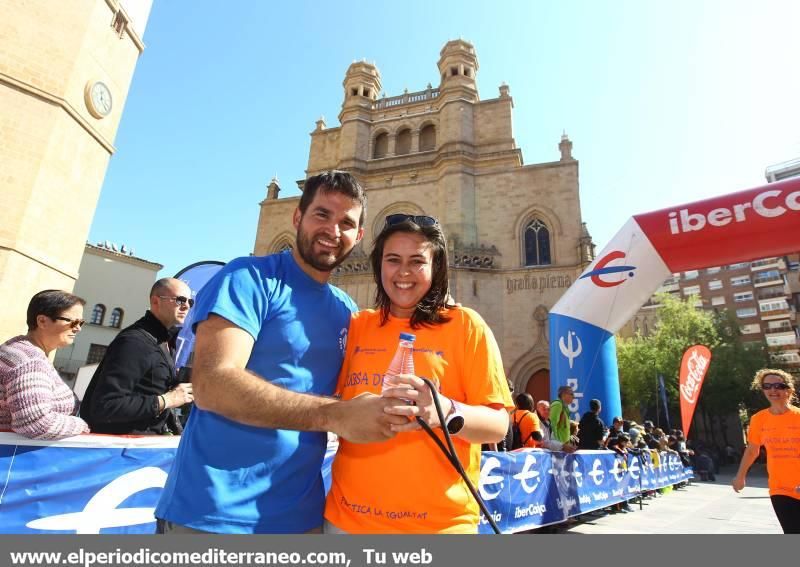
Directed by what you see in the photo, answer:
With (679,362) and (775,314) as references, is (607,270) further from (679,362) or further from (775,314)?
(775,314)

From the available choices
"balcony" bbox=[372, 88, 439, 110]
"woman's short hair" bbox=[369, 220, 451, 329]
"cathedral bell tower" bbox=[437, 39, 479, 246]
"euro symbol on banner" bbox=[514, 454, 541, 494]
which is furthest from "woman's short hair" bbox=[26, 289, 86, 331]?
"balcony" bbox=[372, 88, 439, 110]

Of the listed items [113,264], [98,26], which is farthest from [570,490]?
[113,264]

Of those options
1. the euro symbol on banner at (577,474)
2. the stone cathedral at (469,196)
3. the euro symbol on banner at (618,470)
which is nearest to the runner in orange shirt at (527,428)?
the euro symbol on banner at (577,474)

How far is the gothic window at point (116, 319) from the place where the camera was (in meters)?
25.2

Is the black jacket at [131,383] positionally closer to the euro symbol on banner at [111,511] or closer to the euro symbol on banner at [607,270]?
the euro symbol on banner at [111,511]

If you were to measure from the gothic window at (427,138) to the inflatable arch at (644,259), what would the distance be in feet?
59.2

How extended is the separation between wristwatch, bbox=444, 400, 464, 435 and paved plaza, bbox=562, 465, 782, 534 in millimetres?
5510

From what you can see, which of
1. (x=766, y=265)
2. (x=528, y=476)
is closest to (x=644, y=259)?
(x=528, y=476)

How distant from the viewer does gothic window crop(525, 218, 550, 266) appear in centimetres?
1923

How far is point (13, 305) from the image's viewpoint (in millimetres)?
9766

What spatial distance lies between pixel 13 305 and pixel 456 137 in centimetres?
1876

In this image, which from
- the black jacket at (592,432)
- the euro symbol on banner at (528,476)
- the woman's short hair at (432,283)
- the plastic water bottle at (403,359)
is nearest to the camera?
the plastic water bottle at (403,359)

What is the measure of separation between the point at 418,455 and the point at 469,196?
66.3ft
